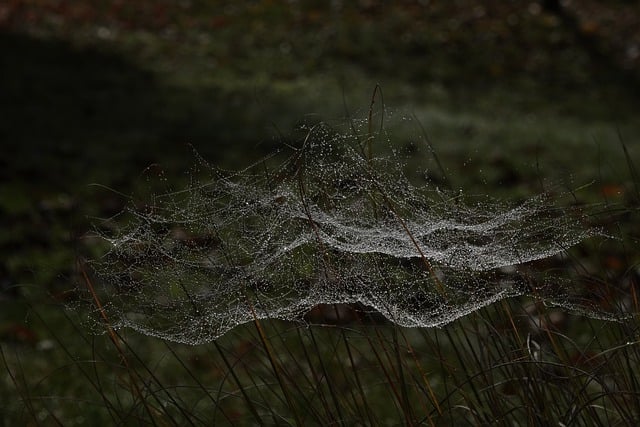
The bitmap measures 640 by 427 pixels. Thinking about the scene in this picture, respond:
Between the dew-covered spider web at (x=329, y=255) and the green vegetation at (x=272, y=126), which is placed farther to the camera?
Answer: the green vegetation at (x=272, y=126)

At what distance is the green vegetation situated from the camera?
11.7ft

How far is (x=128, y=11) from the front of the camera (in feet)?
46.1

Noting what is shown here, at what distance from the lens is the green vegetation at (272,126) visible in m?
3.58

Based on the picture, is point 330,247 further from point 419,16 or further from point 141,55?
point 419,16

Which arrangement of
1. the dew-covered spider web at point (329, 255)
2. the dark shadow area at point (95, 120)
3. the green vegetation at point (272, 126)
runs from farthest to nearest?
the dark shadow area at point (95, 120)
the green vegetation at point (272, 126)
the dew-covered spider web at point (329, 255)

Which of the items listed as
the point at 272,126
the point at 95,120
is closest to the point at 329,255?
the point at 272,126

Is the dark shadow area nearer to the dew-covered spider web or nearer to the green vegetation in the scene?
the green vegetation

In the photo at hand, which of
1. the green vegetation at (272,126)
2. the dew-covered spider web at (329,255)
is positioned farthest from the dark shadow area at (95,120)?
the dew-covered spider web at (329,255)

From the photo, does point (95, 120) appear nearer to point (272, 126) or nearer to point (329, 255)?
point (272, 126)

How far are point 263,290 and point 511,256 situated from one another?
0.65 metres

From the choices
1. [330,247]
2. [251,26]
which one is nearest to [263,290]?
[330,247]

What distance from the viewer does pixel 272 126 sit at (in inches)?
321

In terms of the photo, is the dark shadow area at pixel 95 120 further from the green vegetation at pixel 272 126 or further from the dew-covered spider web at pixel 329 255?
the dew-covered spider web at pixel 329 255

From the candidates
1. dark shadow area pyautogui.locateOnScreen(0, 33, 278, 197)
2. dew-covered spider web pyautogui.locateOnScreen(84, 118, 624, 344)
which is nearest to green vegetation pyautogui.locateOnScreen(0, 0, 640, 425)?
dark shadow area pyautogui.locateOnScreen(0, 33, 278, 197)
